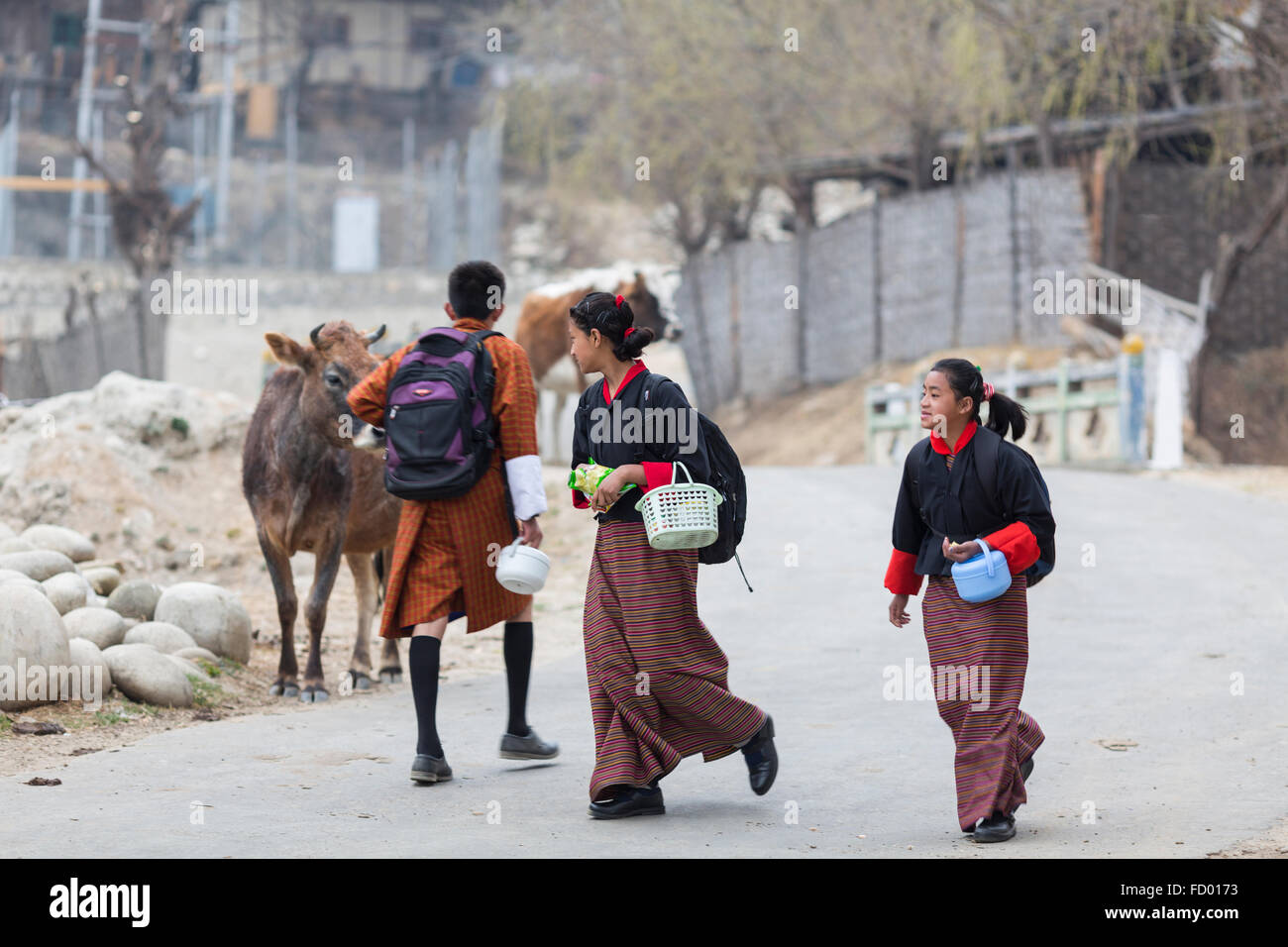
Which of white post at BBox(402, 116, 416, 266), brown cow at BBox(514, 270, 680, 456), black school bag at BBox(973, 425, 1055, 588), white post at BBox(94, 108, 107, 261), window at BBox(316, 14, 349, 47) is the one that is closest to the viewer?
black school bag at BBox(973, 425, 1055, 588)

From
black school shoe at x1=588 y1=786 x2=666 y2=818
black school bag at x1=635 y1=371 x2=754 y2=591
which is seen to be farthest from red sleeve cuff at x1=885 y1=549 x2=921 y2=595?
black school shoe at x1=588 y1=786 x2=666 y2=818

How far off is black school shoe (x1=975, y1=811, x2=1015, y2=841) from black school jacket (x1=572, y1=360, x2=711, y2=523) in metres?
1.57

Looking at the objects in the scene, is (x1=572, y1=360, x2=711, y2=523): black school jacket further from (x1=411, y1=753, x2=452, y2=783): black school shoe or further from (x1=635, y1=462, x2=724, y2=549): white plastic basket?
(x1=411, y1=753, x2=452, y2=783): black school shoe

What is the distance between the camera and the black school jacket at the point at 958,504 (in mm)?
5684

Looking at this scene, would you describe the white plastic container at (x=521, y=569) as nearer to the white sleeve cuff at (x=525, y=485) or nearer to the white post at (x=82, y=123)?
the white sleeve cuff at (x=525, y=485)

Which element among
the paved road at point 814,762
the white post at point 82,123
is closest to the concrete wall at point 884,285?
the paved road at point 814,762

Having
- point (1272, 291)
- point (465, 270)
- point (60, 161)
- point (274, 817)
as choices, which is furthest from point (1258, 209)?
point (60, 161)

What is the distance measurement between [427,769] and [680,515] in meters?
1.51

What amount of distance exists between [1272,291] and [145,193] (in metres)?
16.7

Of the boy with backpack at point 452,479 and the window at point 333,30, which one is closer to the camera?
the boy with backpack at point 452,479

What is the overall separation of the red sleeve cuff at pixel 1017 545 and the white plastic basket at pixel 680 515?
99cm

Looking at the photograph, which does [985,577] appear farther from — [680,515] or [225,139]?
[225,139]

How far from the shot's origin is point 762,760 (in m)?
6.20

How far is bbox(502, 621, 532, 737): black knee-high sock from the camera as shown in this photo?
6.84m
